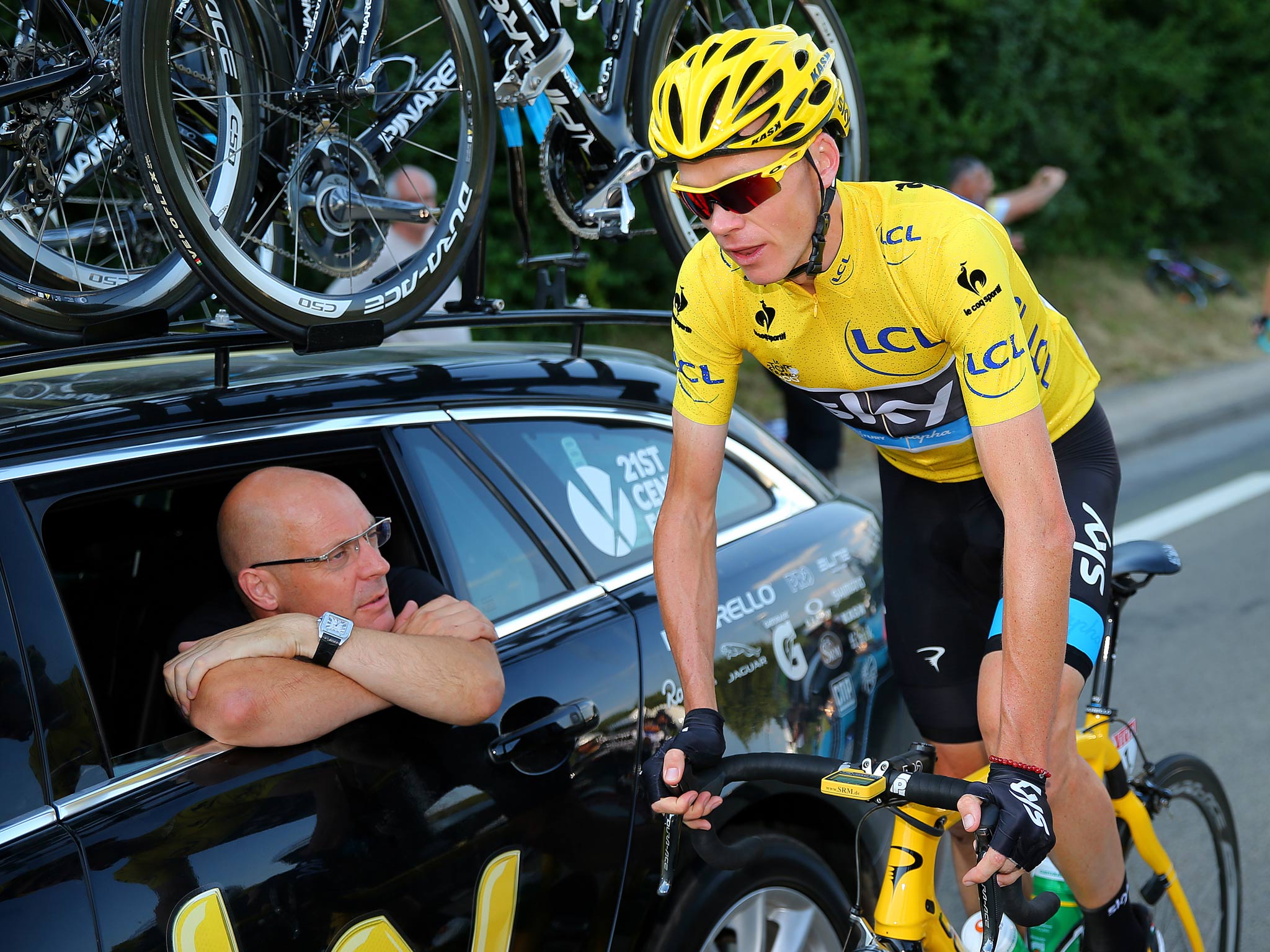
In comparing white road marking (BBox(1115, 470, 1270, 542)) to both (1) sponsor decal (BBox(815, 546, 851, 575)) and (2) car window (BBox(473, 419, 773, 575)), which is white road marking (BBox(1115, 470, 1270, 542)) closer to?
(1) sponsor decal (BBox(815, 546, 851, 575))

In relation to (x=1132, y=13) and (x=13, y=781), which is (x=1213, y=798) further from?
(x=1132, y=13)

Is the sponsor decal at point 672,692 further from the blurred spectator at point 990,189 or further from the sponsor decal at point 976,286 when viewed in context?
the blurred spectator at point 990,189

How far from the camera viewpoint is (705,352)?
2.53m

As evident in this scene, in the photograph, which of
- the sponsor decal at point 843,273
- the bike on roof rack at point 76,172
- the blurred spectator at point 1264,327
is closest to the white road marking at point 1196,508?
the blurred spectator at point 1264,327

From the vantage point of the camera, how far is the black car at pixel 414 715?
200 centimetres

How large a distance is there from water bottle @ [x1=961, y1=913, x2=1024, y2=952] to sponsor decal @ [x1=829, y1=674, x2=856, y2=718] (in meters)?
0.62

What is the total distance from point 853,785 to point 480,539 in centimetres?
99

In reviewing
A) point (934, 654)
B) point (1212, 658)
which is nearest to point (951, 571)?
point (934, 654)

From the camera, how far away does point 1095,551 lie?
2576mm

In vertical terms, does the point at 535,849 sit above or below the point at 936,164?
above

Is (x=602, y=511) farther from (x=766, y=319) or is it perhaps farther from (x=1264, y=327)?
(x=1264, y=327)

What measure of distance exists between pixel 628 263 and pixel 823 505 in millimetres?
8032

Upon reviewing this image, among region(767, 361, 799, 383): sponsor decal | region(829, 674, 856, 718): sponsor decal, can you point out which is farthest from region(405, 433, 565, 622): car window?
region(829, 674, 856, 718): sponsor decal

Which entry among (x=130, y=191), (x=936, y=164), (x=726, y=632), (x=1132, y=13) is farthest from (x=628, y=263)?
(x=1132, y=13)
